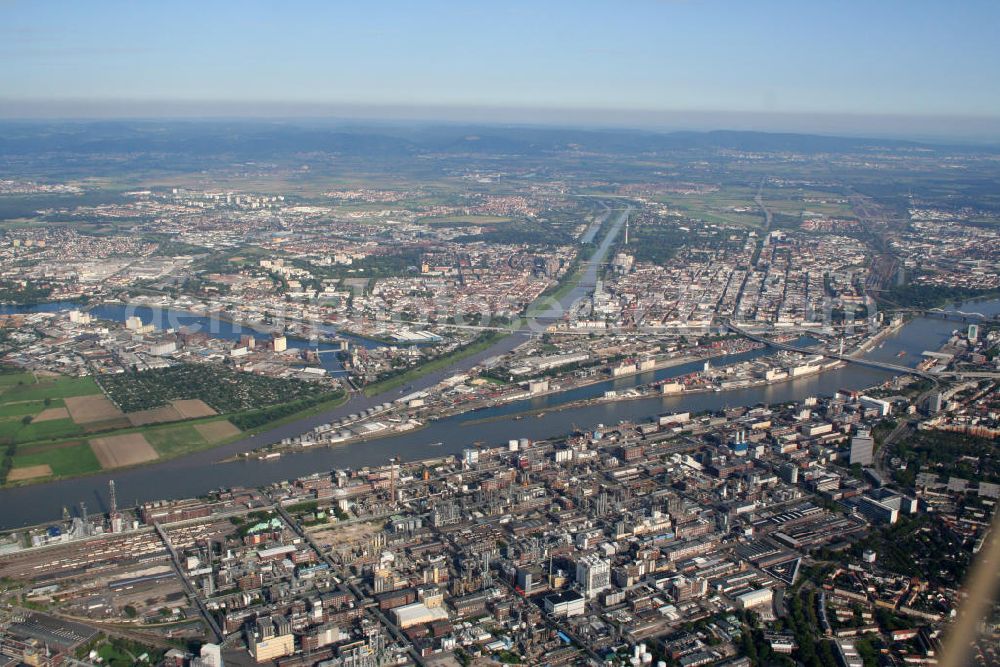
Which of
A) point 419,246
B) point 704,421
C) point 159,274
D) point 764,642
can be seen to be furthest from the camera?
point 419,246

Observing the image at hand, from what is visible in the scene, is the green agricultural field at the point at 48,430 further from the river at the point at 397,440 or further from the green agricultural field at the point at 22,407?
the river at the point at 397,440

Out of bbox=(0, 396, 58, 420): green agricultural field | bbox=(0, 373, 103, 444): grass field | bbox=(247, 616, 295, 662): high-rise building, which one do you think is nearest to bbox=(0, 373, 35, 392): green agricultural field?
bbox=(0, 373, 103, 444): grass field

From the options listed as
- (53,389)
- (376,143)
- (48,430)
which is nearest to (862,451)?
(48,430)

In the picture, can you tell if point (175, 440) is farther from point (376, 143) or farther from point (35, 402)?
point (376, 143)

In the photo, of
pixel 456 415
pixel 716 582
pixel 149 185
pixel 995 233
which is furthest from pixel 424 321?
pixel 149 185

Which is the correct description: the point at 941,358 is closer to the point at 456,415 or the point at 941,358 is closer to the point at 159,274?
the point at 456,415

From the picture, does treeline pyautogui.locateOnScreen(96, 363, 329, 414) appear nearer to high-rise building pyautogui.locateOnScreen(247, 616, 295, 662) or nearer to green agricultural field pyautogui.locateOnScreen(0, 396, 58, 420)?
green agricultural field pyautogui.locateOnScreen(0, 396, 58, 420)
